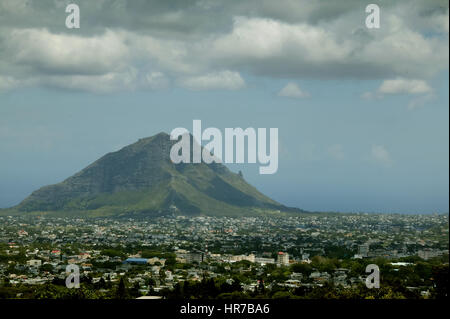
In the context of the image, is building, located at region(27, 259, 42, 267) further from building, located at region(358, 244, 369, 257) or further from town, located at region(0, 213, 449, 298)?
building, located at region(358, 244, 369, 257)

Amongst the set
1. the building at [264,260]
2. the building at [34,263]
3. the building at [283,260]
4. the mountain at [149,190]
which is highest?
the mountain at [149,190]

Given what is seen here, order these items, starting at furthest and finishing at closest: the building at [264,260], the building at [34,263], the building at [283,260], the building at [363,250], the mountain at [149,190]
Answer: the mountain at [149,190]
the building at [363,250]
the building at [264,260]
the building at [283,260]
the building at [34,263]

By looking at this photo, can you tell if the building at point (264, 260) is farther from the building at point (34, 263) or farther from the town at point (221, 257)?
the building at point (34, 263)

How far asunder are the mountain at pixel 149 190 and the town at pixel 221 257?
→ 908 centimetres

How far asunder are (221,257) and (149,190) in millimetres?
64223

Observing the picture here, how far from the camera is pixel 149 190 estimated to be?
117 m

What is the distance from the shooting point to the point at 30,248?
5372 centimetres

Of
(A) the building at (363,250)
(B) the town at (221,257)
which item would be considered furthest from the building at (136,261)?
(A) the building at (363,250)

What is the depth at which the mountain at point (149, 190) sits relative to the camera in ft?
356

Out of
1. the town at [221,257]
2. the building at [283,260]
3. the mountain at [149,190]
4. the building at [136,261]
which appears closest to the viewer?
the town at [221,257]

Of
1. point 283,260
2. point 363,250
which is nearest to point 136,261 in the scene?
point 283,260

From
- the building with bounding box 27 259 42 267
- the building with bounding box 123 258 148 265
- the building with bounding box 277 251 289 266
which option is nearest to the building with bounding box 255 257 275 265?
the building with bounding box 277 251 289 266
